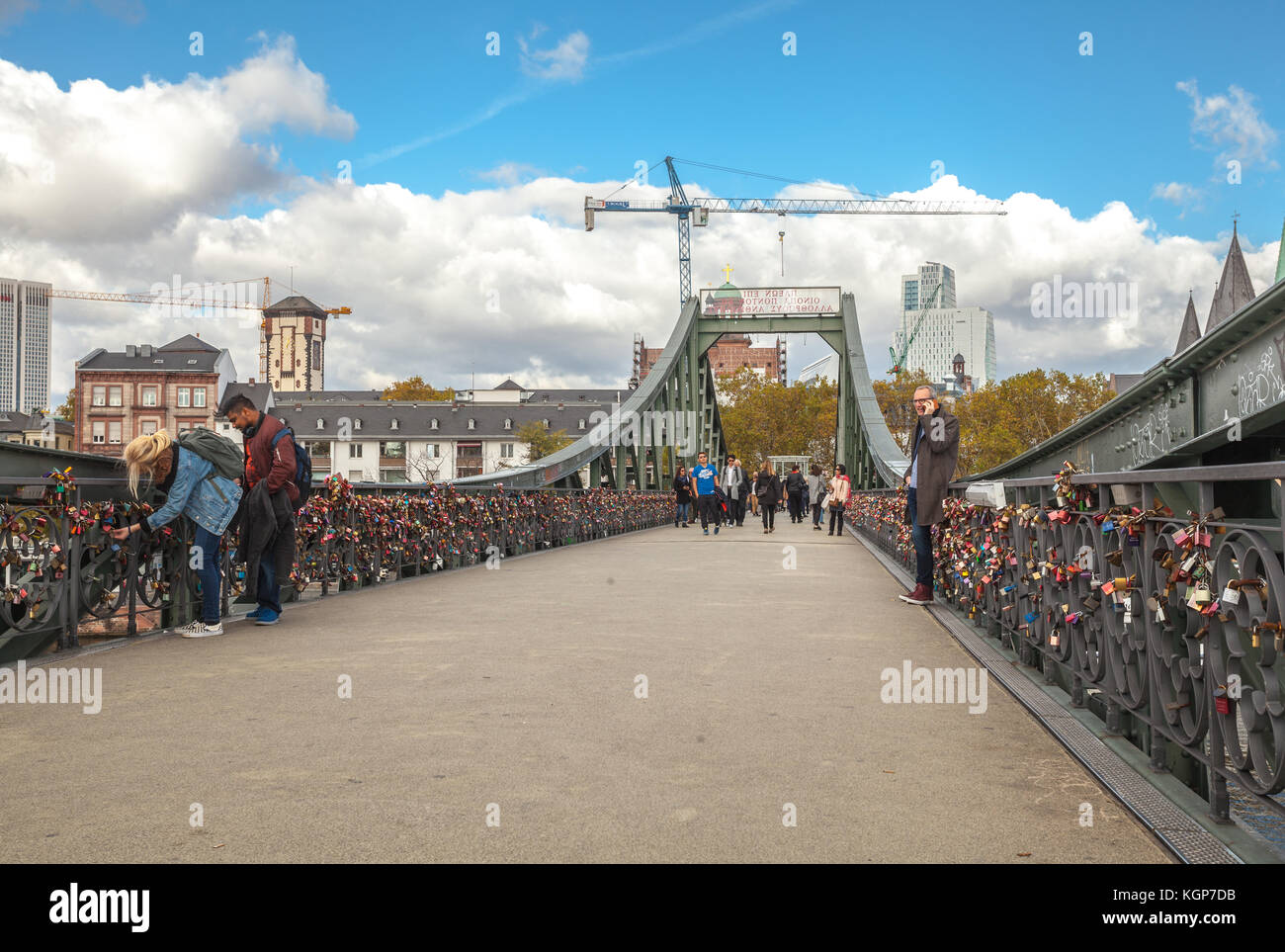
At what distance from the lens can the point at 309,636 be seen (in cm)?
657

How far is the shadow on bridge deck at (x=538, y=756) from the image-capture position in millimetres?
2889

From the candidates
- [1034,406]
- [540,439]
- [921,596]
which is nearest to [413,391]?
[540,439]

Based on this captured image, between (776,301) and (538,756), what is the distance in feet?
130

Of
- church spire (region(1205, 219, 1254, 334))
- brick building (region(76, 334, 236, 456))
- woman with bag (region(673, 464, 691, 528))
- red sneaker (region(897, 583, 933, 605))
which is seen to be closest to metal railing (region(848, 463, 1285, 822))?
red sneaker (region(897, 583, 933, 605))

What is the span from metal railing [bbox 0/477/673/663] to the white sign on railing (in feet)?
97.4

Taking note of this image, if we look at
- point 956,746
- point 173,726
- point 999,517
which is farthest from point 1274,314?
point 173,726

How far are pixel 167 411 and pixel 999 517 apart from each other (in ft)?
282

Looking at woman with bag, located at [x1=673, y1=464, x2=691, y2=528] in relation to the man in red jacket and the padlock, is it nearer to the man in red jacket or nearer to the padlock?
the man in red jacket

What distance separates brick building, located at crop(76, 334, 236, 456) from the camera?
82.4 metres

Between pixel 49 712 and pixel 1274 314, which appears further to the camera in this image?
pixel 1274 314

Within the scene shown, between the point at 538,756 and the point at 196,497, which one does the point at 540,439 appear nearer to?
the point at 196,497

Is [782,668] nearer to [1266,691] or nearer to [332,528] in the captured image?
[1266,691]

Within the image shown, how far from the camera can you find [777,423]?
76.1 m

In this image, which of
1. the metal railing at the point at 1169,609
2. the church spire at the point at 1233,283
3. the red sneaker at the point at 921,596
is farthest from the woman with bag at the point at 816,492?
the church spire at the point at 1233,283
